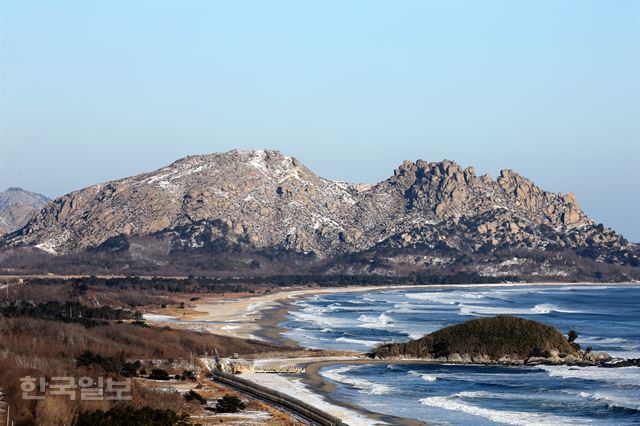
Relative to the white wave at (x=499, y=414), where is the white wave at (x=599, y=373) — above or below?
above

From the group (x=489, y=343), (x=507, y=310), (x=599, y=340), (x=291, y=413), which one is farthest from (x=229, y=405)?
(x=507, y=310)

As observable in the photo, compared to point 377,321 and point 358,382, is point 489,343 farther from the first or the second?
point 377,321

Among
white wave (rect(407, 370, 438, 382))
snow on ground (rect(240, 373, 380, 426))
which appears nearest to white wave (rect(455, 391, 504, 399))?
white wave (rect(407, 370, 438, 382))

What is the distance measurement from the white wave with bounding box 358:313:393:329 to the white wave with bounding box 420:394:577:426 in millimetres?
58962

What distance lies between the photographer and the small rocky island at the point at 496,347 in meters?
88.6

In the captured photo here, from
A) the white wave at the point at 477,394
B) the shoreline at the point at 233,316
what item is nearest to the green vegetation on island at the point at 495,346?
the shoreline at the point at 233,316

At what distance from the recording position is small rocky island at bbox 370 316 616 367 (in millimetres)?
88625

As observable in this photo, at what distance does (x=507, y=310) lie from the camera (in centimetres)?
16200

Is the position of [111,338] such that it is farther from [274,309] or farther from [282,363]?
[274,309]

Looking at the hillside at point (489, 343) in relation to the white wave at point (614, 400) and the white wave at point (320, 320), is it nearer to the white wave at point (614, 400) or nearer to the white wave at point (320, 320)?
the white wave at point (614, 400)

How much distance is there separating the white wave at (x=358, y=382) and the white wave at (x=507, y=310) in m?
70.8

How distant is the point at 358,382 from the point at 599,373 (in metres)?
19.5

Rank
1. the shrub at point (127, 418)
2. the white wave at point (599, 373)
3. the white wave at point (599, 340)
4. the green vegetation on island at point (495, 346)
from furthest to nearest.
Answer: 1. the white wave at point (599, 340)
2. the green vegetation on island at point (495, 346)
3. the white wave at point (599, 373)
4. the shrub at point (127, 418)

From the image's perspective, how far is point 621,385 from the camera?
243ft
